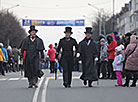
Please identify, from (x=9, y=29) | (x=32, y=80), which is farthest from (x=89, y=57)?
(x=9, y=29)

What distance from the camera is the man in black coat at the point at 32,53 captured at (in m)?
17.4

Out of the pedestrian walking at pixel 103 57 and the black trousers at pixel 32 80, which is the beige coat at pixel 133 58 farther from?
the pedestrian walking at pixel 103 57

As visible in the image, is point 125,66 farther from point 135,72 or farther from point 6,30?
point 6,30

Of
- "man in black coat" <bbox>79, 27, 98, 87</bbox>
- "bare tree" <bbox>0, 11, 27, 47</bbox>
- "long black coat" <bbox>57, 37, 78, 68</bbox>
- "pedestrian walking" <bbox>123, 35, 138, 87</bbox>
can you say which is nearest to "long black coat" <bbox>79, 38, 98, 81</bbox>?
"man in black coat" <bbox>79, 27, 98, 87</bbox>

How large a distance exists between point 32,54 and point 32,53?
32 millimetres

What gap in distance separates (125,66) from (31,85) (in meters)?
3.11

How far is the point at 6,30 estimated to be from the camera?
86375 mm

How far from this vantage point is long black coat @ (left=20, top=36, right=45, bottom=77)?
17391 millimetres

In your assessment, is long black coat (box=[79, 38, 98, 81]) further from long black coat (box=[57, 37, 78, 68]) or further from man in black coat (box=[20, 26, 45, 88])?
man in black coat (box=[20, 26, 45, 88])

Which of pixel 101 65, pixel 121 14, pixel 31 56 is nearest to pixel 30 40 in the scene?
pixel 31 56

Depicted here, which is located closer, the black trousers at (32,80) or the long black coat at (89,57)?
the black trousers at (32,80)

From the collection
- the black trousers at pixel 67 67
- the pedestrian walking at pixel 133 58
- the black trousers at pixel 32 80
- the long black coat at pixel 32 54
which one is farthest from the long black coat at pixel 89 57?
the black trousers at pixel 32 80

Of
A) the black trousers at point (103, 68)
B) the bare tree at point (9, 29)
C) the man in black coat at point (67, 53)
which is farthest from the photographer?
the bare tree at point (9, 29)

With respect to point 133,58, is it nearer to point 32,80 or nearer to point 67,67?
point 67,67
